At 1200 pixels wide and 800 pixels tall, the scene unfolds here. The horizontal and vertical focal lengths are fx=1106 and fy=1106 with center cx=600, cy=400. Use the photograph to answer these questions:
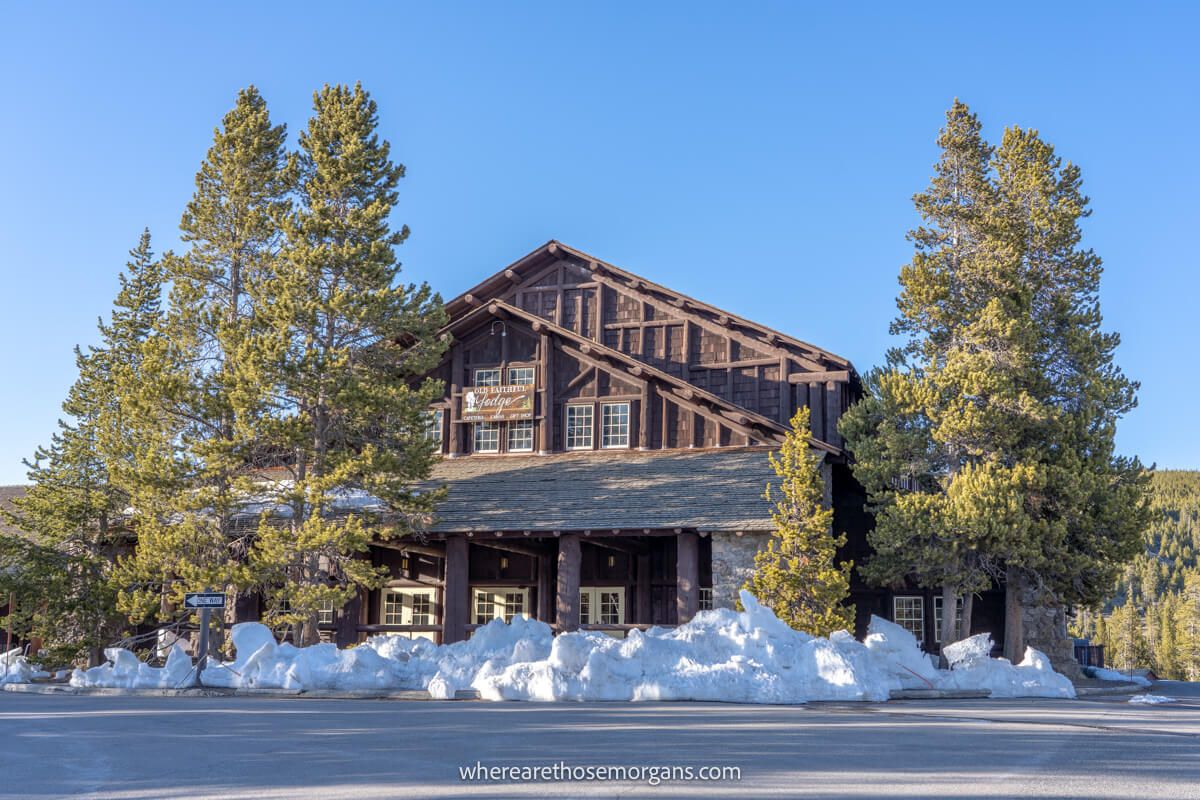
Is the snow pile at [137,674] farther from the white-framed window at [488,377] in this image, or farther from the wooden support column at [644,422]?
the wooden support column at [644,422]

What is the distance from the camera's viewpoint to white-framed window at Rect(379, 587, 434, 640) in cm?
3098

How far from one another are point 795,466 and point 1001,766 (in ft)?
47.5

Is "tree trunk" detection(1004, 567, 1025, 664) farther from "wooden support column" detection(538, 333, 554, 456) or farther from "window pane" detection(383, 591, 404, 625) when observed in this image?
"window pane" detection(383, 591, 404, 625)

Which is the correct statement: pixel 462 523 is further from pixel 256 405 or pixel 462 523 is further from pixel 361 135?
pixel 361 135

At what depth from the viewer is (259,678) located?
19891 millimetres

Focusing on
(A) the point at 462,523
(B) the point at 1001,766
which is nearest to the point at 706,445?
(A) the point at 462,523

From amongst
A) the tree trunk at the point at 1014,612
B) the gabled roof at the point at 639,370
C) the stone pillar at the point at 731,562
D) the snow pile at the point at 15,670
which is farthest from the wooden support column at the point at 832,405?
the snow pile at the point at 15,670

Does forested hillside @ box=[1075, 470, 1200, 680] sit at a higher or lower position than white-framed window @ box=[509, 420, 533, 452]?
lower

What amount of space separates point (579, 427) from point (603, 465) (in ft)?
6.32

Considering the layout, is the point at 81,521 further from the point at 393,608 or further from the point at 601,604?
the point at 601,604

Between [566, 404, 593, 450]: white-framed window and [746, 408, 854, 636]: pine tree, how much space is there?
307 inches

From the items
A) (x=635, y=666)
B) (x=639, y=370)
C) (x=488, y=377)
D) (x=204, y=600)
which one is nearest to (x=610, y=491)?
(x=639, y=370)

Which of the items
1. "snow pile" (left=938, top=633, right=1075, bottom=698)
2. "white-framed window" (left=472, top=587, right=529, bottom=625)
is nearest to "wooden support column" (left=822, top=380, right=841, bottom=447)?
"white-framed window" (left=472, top=587, right=529, bottom=625)

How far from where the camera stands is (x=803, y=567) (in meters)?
22.7
